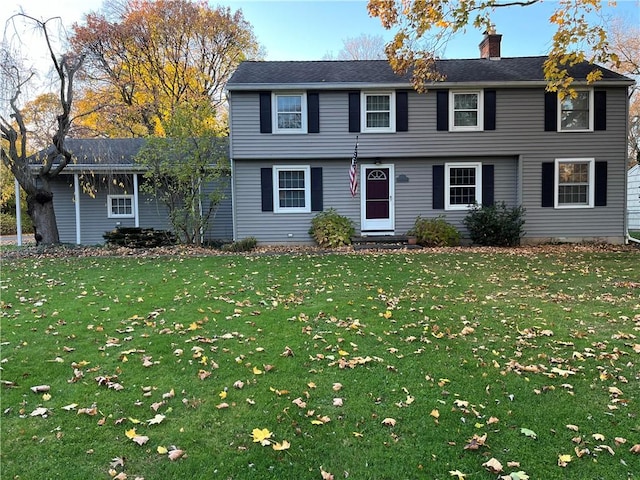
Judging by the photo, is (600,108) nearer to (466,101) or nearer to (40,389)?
(466,101)

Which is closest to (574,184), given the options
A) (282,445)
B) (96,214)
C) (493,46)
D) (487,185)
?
(487,185)

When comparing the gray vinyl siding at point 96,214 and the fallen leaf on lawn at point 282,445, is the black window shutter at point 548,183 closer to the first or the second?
the gray vinyl siding at point 96,214

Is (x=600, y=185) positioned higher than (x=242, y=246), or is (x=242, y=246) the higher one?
(x=600, y=185)

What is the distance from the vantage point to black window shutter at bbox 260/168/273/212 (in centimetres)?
1414

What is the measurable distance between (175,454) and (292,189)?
11885mm

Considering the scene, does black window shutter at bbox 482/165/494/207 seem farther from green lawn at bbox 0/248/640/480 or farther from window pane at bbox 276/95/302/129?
green lawn at bbox 0/248/640/480

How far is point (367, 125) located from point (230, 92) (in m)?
4.56

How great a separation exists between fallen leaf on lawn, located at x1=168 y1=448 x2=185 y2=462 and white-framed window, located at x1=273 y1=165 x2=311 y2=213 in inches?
456

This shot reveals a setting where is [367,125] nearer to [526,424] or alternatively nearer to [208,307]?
[208,307]

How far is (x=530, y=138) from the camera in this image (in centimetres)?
1414

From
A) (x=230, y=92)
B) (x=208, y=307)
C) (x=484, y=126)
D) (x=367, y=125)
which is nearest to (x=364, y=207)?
(x=367, y=125)

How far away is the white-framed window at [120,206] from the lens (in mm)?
16656

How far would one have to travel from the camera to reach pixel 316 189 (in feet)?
46.6

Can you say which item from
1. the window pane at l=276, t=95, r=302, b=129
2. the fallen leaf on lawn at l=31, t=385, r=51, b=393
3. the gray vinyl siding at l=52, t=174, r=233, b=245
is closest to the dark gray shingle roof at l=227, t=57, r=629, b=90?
the window pane at l=276, t=95, r=302, b=129
